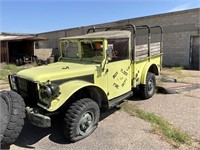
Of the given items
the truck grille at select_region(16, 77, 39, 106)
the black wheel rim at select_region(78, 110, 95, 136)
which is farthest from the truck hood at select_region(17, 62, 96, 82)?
the black wheel rim at select_region(78, 110, 95, 136)

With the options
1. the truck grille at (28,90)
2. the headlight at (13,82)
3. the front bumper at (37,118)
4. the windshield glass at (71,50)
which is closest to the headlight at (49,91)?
the truck grille at (28,90)

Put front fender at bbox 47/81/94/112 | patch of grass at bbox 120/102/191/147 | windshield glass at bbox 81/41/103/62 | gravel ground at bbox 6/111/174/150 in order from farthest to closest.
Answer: windshield glass at bbox 81/41/103/62 → patch of grass at bbox 120/102/191/147 → gravel ground at bbox 6/111/174/150 → front fender at bbox 47/81/94/112

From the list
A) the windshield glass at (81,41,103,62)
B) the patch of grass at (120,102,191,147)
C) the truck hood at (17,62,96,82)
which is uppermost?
the windshield glass at (81,41,103,62)

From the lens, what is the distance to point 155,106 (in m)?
5.56

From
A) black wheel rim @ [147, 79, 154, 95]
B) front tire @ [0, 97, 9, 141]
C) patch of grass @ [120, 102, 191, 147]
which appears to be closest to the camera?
front tire @ [0, 97, 9, 141]

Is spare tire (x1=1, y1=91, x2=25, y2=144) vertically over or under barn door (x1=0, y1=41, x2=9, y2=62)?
under

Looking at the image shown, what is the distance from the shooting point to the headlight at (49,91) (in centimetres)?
336

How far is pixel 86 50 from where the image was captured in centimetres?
476

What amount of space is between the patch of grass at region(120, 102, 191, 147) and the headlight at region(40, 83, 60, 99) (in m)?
2.06

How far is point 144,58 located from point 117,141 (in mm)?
2777

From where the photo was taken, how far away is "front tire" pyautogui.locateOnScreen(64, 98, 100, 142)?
11.9ft

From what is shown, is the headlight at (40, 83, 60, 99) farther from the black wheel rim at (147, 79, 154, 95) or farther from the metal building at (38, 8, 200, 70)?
the metal building at (38, 8, 200, 70)

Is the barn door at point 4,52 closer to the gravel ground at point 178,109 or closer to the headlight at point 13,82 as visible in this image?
the headlight at point 13,82

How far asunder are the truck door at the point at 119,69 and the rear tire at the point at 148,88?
92 cm
